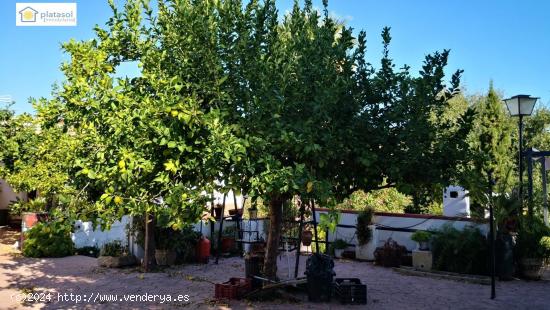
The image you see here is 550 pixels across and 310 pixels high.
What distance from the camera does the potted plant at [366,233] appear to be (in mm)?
13688

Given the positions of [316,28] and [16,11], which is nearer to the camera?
[316,28]

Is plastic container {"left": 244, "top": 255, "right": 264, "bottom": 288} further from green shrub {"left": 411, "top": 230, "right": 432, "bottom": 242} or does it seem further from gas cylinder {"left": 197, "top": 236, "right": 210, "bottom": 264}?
green shrub {"left": 411, "top": 230, "right": 432, "bottom": 242}

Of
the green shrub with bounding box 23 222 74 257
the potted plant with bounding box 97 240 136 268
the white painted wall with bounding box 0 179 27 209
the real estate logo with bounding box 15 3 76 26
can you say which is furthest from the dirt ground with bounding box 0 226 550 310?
the white painted wall with bounding box 0 179 27 209

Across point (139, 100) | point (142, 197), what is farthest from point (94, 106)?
point (142, 197)

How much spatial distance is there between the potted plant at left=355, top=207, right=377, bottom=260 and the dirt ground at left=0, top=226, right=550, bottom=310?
88cm

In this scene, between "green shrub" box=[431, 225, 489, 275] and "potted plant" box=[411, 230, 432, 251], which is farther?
"potted plant" box=[411, 230, 432, 251]

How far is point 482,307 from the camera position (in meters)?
8.41

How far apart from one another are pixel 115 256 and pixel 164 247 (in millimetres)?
1265

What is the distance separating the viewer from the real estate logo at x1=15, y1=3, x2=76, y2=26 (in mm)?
11594

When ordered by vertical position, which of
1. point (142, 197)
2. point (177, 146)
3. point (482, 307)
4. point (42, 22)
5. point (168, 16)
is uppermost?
point (42, 22)

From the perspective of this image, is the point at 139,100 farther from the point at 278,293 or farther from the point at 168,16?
the point at 278,293

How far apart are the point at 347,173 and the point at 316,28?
210 cm

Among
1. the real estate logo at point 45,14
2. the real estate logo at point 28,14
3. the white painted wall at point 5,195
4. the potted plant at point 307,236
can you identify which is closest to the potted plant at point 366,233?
the potted plant at point 307,236

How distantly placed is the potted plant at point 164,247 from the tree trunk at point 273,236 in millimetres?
4580
